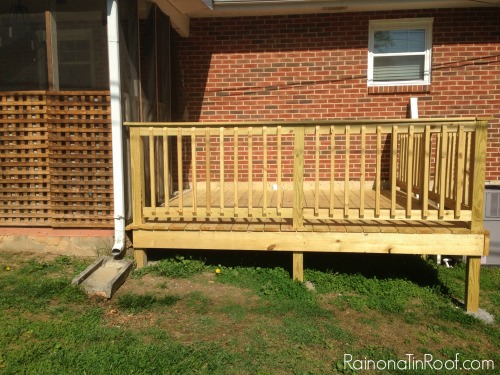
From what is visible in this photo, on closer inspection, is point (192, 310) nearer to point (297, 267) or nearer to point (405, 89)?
point (297, 267)

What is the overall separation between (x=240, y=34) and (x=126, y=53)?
2435 millimetres

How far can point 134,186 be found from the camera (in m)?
4.62

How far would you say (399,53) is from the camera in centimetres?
659

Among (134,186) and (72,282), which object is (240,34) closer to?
(134,186)

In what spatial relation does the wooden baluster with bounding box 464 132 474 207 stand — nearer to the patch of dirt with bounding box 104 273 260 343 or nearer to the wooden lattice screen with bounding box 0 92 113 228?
the patch of dirt with bounding box 104 273 260 343

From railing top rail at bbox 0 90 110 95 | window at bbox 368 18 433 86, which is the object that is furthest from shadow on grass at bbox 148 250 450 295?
window at bbox 368 18 433 86

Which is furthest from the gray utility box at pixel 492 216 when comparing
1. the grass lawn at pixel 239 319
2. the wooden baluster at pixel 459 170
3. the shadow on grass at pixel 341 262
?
the wooden baluster at pixel 459 170

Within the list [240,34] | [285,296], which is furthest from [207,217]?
[240,34]

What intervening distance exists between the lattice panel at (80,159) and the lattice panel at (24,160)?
12 centimetres

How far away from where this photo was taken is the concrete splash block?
4.03 m

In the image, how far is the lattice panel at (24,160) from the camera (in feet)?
15.8

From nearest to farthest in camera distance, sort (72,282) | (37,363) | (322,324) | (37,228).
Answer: (37,363), (322,324), (72,282), (37,228)

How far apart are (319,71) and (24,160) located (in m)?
4.27

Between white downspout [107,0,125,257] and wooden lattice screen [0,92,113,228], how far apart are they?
16 centimetres
